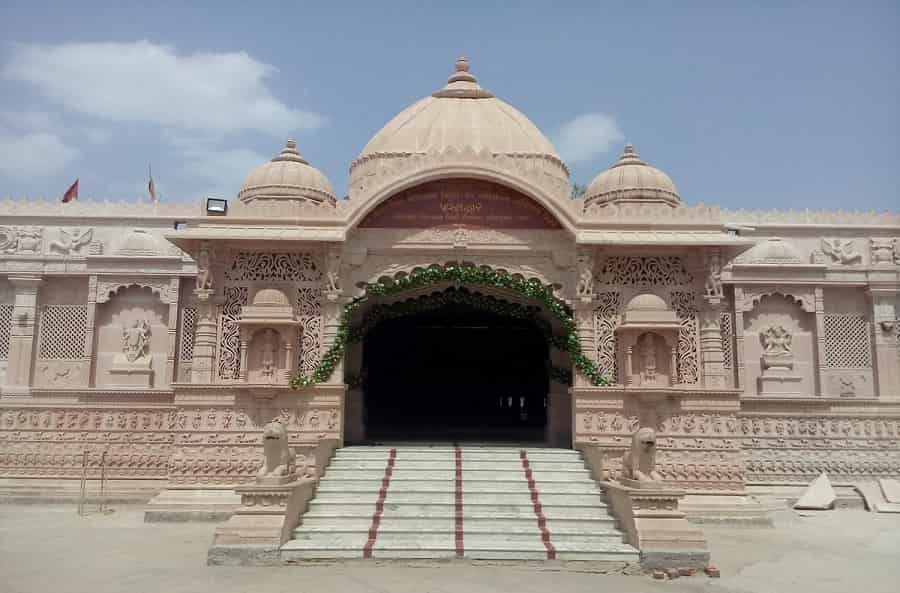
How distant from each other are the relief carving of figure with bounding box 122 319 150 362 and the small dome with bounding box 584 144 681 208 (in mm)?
9471

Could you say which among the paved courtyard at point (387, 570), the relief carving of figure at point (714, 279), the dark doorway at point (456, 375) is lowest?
the paved courtyard at point (387, 570)

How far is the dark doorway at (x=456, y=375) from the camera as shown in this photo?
1605cm

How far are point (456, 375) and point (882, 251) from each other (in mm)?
9626

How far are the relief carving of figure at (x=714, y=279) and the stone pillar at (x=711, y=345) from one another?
8cm

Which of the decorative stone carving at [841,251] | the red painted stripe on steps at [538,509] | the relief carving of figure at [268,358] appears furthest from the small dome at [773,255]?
the relief carving of figure at [268,358]

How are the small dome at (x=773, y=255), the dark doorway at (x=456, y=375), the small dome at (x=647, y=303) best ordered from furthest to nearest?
the dark doorway at (x=456, y=375)
the small dome at (x=773, y=255)
the small dome at (x=647, y=303)

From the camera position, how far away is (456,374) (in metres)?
17.2

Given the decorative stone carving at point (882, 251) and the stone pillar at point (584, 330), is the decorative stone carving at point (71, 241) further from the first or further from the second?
the decorative stone carving at point (882, 251)

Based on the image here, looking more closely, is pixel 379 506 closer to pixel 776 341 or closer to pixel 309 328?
pixel 309 328

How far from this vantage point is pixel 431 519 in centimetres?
834

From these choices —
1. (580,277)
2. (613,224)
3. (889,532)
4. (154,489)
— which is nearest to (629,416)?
(580,277)

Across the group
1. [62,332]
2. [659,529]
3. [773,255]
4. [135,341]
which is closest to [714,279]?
[659,529]

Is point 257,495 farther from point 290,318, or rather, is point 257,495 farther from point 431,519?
point 290,318

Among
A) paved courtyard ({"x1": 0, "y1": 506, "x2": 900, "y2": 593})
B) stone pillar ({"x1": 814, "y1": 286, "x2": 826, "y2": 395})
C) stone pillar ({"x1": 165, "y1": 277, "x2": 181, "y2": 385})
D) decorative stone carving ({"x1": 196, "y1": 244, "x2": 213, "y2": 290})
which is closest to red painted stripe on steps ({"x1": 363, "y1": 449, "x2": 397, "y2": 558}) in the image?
paved courtyard ({"x1": 0, "y1": 506, "x2": 900, "y2": 593})
